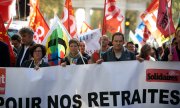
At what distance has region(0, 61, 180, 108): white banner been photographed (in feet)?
30.3

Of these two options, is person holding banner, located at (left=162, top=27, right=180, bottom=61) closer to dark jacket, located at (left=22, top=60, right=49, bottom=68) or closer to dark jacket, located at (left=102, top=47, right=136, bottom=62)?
dark jacket, located at (left=102, top=47, right=136, bottom=62)

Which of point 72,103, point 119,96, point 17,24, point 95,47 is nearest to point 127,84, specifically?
point 119,96

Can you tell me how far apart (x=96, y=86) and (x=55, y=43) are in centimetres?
136

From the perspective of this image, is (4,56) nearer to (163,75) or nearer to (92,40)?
(163,75)

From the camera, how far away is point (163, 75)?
928 cm

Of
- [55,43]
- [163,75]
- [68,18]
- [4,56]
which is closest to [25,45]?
[55,43]

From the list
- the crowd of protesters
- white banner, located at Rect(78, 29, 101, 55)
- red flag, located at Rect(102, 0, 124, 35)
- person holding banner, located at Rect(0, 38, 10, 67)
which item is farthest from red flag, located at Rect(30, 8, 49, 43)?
person holding banner, located at Rect(0, 38, 10, 67)

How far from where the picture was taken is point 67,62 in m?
10.1

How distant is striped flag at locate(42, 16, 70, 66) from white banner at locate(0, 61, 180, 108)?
2.93ft

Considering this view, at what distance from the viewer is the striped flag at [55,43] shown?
10258 millimetres

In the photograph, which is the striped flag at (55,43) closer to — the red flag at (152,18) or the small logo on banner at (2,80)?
the small logo on banner at (2,80)

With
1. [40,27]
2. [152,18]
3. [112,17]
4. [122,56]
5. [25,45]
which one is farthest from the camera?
[152,18]

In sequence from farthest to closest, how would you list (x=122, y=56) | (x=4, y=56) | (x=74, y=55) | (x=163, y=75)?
(x=74, y=55) → (x=4, y=56) → (x=122, y=56) → (x=163, y=75)

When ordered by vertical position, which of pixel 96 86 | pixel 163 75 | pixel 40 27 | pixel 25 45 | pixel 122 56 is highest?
pixel 40 27
